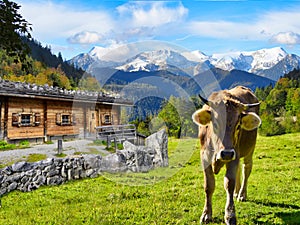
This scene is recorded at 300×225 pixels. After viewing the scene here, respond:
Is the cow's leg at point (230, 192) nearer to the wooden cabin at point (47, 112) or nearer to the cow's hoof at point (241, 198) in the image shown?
the cow's hoof at point (241, 198)

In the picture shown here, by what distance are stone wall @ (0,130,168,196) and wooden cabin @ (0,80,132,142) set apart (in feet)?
18.9

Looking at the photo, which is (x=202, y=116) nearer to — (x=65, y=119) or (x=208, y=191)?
(x=208, y=191)

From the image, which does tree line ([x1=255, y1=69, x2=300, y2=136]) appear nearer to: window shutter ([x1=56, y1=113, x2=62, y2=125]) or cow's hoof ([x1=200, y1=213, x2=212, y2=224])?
window shutter ([x1=56, y1=113, x2=62, y2=125])

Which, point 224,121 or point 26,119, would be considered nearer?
point 224,121

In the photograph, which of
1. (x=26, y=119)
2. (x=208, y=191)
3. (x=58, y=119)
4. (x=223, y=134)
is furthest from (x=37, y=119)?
(x=223, y=134)

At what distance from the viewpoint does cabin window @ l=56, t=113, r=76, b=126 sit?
26203 mm

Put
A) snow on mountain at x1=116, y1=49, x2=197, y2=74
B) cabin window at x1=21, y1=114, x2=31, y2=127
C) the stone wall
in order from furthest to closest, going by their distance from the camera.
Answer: cabin window at x1=21, y1=114, x2=31, y2=127 < the stone wall < snow on mountain at x1=116, y1=49, x2=197, y2=74

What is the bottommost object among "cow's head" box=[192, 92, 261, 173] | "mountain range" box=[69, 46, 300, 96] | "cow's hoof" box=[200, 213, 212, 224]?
"cow's hoof" box=[200, 213, 212, 224]

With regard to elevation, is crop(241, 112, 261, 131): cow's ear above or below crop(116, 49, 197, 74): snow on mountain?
below

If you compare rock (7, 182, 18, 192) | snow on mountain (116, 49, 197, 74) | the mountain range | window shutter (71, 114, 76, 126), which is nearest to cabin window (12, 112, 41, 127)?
window shutter (71, 114, 76, 126)

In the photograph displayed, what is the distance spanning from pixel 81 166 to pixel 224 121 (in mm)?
8632

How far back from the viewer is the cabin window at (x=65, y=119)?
2620 cm

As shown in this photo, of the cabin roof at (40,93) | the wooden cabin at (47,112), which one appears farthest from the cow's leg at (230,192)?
the wooden cabin at (47,112)

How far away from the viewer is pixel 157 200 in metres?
7.96
